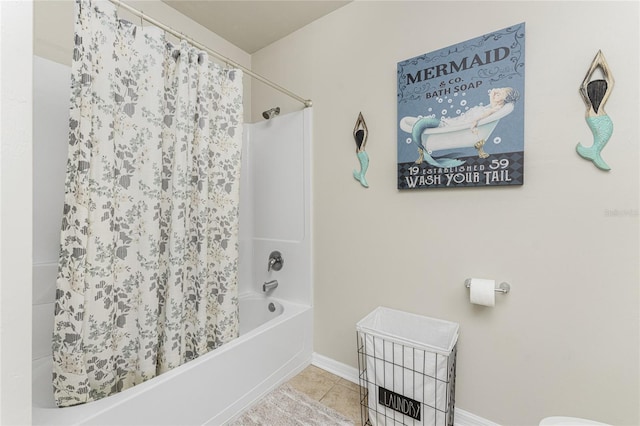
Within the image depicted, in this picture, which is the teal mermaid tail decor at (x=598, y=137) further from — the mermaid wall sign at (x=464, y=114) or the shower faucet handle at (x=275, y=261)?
the shower faucet handle at (x=275, y=261)

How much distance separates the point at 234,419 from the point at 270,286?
2.84ft

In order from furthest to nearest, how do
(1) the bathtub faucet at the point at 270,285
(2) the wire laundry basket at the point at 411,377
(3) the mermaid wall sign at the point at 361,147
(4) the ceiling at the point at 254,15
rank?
1. (1) the bathtub faucet at the point at 270,285
2. (4) the ceiling at the point at 254,15
3. (3) the mermaid wall sign at the point at 361,147
4. (2) the wire laundry basket at the point at 411,377

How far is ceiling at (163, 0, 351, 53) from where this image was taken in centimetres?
183

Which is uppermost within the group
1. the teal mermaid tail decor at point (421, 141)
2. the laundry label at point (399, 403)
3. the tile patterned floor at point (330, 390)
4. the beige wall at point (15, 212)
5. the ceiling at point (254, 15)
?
the ceiling at point (254, 15)

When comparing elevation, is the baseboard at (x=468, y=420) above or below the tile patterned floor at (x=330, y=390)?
above

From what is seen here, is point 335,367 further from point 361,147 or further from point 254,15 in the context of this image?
point 254,15

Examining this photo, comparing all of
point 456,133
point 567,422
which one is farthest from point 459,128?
point 567,422

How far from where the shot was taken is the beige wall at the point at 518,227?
42.6 inches

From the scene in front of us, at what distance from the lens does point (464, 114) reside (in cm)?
138

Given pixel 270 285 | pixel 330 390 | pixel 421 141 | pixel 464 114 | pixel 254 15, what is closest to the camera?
pixel 464 114

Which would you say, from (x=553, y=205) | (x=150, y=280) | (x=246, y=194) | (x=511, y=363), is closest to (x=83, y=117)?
(x=150, y=280)

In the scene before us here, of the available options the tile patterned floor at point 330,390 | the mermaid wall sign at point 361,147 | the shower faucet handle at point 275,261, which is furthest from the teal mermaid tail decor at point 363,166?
the tile patterned floor at point 330,390

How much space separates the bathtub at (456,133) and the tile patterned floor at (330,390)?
1467 mm

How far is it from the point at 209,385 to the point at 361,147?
1516 mm
